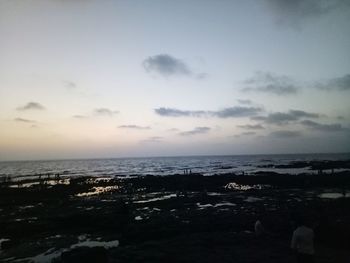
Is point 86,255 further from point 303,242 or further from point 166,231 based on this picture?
point 166,231

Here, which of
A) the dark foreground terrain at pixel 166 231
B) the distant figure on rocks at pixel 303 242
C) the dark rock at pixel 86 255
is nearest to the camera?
the distant figure on rocks at pixel 303 242

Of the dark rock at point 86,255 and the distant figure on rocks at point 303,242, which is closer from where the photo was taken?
the distant figure on rocks at point 303,242

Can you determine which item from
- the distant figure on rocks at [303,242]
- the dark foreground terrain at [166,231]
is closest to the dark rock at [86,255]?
the dark foreground terrain at [166,231]

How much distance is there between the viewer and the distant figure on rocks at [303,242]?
9188mm

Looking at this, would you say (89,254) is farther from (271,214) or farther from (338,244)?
(271,214)

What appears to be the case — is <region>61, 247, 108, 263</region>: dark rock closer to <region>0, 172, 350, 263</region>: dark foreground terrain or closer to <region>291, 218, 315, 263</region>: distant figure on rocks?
<region>0, 172, 350, 263</region>: dark foreground terrain

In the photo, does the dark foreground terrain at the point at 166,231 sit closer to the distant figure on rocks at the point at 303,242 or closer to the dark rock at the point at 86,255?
the dark rock at the point at 86,255

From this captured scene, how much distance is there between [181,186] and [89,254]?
123ft

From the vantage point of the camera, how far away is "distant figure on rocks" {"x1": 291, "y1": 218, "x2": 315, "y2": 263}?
919 centimetres

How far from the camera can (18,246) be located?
18.7 metres

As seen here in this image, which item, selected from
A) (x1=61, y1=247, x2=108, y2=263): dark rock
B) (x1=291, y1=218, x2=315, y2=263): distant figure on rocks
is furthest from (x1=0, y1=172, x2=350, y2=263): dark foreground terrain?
(x1=291, y1=218, x2=315, y2=263): distant figure on rocks

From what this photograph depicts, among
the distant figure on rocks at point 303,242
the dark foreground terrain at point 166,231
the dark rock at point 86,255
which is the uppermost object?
the distant figure on rocks at point 303,242

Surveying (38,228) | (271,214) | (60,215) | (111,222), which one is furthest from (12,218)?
(271,214)

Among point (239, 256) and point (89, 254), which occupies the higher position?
point (89, 254)
